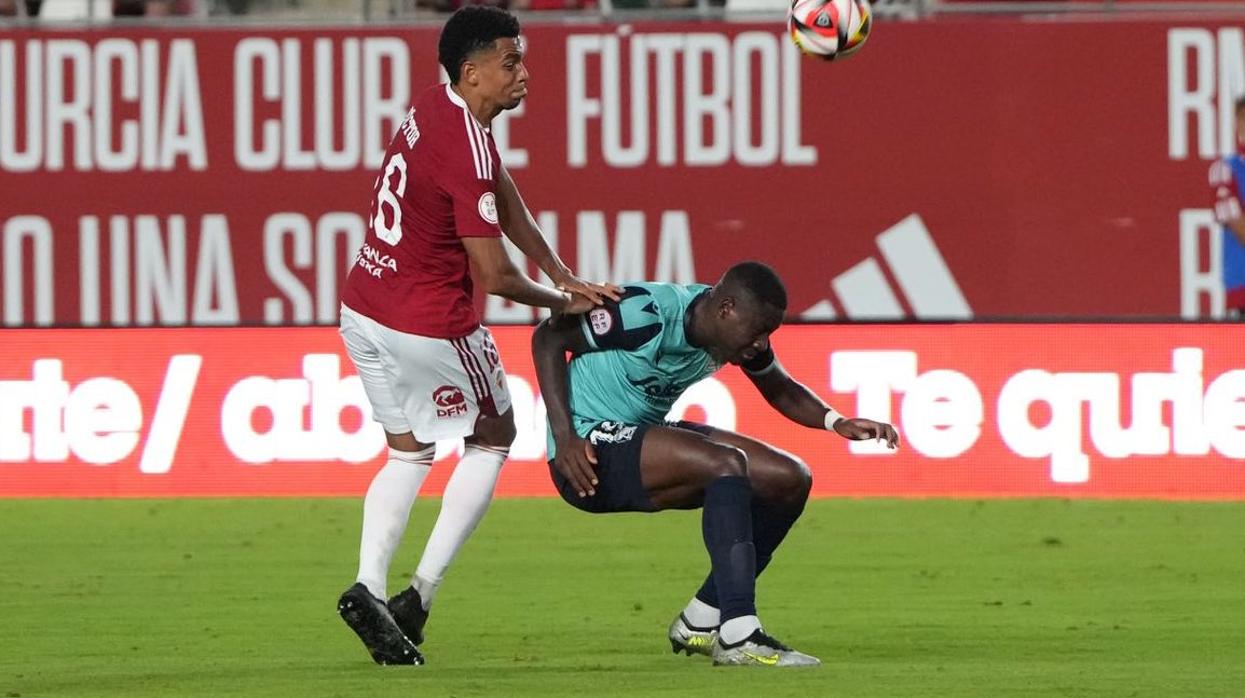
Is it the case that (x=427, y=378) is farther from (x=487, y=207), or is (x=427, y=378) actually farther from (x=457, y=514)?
(x=487, y=207)

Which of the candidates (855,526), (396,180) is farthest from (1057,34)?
(396,180)

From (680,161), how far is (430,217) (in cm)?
862

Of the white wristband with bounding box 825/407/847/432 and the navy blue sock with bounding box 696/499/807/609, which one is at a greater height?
the white wristband with bounding box 825/407/847/432

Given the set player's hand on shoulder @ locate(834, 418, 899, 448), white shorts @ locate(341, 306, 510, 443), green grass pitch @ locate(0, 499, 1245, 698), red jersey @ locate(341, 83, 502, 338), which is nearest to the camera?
green grass pitch @ locate(0, 499, 1245, 698)

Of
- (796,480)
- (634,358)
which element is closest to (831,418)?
(796,480)

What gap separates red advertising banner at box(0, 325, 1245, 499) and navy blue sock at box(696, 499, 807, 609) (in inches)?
235

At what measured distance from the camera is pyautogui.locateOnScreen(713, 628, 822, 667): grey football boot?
682 centimetres

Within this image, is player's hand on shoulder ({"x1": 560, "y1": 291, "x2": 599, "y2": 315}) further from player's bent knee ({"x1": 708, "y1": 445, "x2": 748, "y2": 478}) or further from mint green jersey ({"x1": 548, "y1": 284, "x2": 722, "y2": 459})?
player's bent knee ({"x1": 708, "y1": 445, "x2": 748, "y2": 478})

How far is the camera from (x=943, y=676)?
6.73 m

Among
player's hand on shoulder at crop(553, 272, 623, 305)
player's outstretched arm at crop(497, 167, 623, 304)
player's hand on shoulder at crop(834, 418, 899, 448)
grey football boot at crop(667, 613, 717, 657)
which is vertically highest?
player's outstretched arm at crop(497, 167, 623, 304)

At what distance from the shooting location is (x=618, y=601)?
9008mm

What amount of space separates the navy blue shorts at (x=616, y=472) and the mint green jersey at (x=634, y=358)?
0.20 feet

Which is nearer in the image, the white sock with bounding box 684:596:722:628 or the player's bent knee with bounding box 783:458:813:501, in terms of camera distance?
the player's bent knee with bounding box 783:458:813:501

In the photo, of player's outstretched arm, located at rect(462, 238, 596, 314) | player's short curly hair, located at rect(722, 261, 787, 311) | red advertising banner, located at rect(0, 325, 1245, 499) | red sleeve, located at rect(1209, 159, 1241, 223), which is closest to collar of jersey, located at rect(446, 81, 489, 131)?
player's outstretched arm, located at rect(462, 238, 596, 314)
